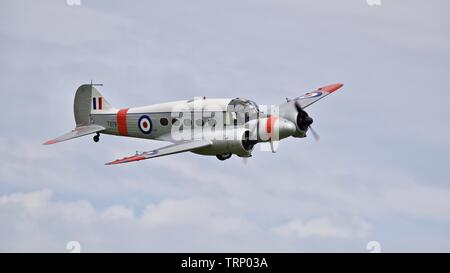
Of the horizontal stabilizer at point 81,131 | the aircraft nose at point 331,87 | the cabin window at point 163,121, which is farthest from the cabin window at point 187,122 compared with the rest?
the aircraft nose at point 331,87

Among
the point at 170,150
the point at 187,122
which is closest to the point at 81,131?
the point at 187,122

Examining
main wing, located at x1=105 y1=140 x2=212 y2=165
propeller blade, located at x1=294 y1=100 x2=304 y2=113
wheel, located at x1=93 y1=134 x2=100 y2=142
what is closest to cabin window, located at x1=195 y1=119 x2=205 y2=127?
main wing, located at x1=105 y1=140 x2=212 y2=165

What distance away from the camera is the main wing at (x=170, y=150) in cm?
2886

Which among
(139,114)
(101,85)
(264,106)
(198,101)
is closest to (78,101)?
(101,85)

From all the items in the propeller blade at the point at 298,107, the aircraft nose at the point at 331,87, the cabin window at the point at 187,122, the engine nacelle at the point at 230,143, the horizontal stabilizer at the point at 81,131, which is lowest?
the engine nacelle at the point at 230,143

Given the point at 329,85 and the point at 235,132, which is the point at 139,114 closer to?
the point at 235,132

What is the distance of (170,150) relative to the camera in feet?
97.4

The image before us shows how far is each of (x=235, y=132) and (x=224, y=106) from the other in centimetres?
161

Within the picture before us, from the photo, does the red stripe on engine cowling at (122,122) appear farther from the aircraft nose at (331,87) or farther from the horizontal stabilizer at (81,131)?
the aircraft nose at (331,87)

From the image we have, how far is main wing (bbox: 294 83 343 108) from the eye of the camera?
3403 centimetres

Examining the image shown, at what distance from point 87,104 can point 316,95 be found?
1011 cm

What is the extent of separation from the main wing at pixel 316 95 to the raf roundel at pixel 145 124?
6227 mm

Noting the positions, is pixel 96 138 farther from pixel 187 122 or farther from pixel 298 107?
pixel 298 107

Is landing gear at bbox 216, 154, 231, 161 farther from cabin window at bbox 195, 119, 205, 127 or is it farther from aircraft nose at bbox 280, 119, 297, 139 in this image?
aircraft nose at bbox 280, 119, 297, 139
